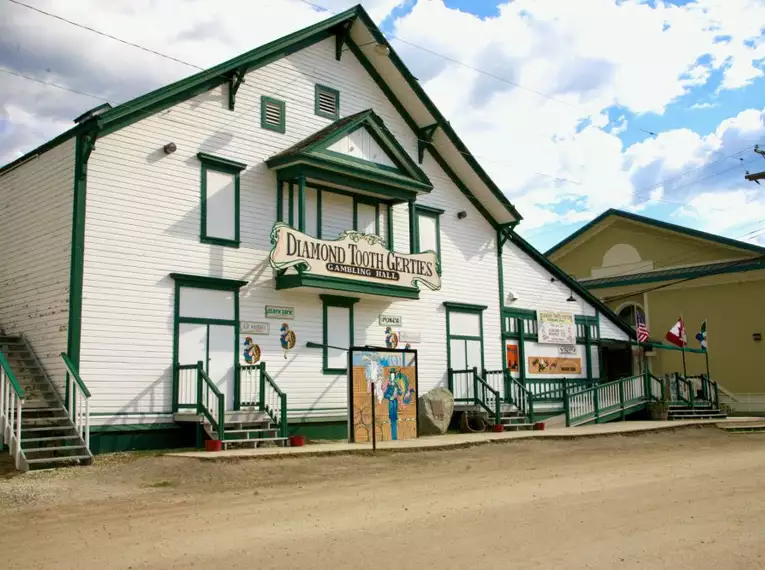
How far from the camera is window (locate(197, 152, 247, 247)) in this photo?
1859 cm

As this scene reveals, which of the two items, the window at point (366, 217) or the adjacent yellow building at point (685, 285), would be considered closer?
the window at point (366, 217)

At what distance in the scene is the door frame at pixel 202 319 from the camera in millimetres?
17516

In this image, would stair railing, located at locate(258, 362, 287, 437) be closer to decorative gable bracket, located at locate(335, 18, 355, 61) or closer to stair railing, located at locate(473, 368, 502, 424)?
stair railing, located at locate(473, 368, 502, 424)

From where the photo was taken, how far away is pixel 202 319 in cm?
1812

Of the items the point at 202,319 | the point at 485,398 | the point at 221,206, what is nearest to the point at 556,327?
the point at 485,398

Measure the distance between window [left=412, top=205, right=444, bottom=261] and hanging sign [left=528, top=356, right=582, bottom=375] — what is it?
5.21 m

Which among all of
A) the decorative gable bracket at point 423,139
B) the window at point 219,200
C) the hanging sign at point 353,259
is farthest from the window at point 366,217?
the window at point 219,200

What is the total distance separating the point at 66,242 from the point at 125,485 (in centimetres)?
637

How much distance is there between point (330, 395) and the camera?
20.5 metres

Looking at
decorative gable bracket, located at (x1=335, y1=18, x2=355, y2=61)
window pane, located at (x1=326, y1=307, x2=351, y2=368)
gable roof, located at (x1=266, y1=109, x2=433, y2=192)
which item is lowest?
window pane, located at (x1=326, y1=307, x2=351, y2=368)

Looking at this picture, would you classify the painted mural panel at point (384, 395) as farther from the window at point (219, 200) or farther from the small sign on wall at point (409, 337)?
the window at point (219, 200)

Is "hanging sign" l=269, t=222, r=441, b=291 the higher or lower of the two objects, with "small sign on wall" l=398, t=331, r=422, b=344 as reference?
higher

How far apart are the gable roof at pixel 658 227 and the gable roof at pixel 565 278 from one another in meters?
6.67

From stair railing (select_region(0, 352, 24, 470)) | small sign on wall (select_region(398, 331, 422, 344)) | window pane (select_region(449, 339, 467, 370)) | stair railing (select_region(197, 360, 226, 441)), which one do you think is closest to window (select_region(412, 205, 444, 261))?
small sign on wall (select_region(398, 331, 422, 344))
